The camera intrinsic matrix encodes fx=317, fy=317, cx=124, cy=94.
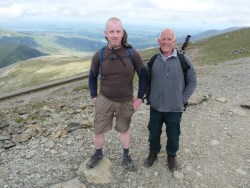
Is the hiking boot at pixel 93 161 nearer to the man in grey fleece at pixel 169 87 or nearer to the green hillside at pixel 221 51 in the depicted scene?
the man in grey fleece at pixel 169 87

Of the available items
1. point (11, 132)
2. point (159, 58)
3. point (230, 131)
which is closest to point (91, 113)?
point (11, 132)

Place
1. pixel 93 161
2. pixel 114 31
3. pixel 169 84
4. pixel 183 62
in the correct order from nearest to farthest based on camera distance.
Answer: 1. pixel 114 31
2. pixel 183 62
3. pixel 169 84
4. pixel 93 161

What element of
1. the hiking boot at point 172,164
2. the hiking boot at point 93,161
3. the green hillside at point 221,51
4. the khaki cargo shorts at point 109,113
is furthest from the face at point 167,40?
the green hillside at point 221,51

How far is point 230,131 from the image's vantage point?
35.9ft

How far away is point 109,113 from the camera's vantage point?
743 centimetres

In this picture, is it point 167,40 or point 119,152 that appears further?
point 119,152

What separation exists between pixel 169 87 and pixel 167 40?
1065 mm

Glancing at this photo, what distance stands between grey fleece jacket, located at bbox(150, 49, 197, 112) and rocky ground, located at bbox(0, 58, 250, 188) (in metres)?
1.96

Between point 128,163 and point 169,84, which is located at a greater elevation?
point 169,84

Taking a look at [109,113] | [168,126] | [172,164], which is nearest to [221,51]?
[172,164]

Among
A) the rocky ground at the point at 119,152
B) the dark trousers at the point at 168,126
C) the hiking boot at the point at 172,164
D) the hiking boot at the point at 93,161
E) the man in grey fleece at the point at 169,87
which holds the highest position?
the man in grey fleece at the point at 169,87

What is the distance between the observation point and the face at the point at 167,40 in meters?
6.81

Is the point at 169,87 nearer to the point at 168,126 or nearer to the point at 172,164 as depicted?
the point at 168,126

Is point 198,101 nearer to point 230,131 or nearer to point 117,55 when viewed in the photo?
point 230,131
